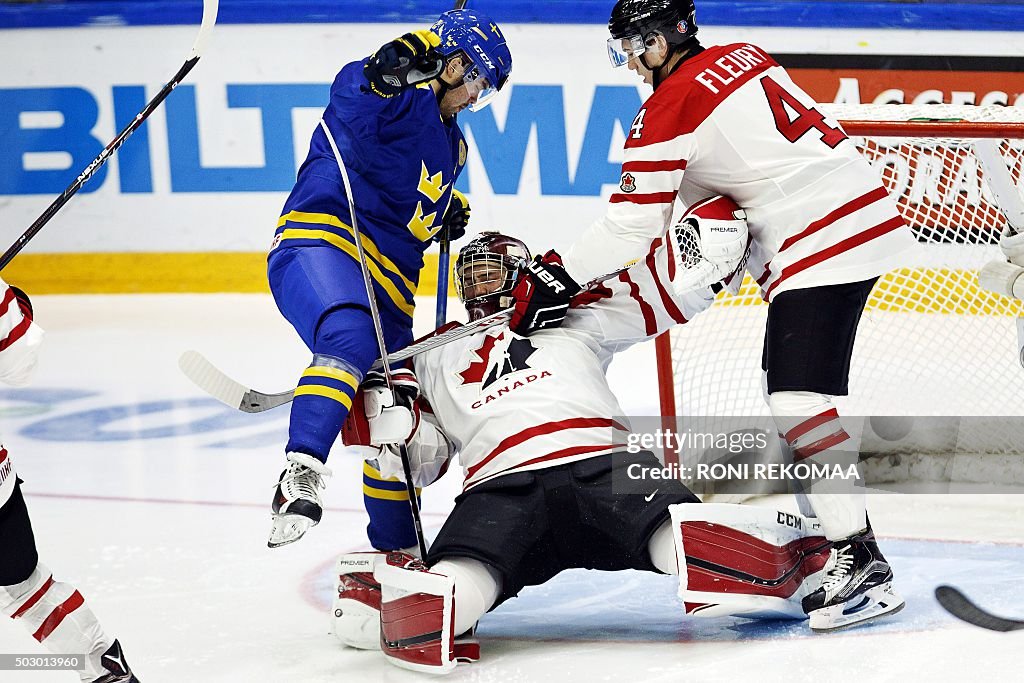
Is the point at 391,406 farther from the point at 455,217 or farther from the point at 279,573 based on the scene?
the point at 455,217

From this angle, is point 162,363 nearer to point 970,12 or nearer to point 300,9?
point 300,9

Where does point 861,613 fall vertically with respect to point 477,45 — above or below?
below

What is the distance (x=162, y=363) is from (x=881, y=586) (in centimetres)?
311

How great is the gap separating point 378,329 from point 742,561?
2.47ft

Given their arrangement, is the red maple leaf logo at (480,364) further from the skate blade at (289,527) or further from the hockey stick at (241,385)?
the skate blade at (289,527)

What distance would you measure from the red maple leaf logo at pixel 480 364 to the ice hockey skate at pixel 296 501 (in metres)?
0.42

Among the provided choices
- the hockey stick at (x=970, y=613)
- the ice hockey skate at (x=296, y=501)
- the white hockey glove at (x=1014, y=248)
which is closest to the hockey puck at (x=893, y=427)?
the white hockey glove at (x=1014, y=248)

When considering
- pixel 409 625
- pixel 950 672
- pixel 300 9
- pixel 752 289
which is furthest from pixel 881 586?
pixel 300 9

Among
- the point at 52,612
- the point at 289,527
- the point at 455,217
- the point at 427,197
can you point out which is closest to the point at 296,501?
the point at 289,527

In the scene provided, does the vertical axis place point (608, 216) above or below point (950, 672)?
above

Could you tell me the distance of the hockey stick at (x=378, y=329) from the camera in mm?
2414

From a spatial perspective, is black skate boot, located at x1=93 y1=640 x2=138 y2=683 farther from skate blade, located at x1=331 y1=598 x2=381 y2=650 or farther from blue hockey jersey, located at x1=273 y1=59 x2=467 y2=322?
blue hockey jersey, located at x1=273 y1=59 x2=467 y2=322

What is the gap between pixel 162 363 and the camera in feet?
15.7

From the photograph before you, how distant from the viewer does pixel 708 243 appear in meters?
2.44
